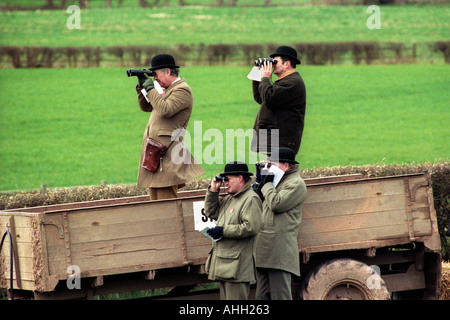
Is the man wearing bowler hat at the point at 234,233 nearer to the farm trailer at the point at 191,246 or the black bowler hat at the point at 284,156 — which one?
the black bowler hat at the point at 284,156

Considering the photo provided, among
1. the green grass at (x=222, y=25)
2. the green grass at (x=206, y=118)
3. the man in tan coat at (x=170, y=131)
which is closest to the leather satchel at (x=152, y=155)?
the man in tan coat at (x=170, y=131)

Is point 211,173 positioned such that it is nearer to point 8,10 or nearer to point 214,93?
point 214,93

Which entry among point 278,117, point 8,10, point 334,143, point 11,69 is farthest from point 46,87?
point 278,117

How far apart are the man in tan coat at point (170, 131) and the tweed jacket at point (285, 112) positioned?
0.76 metres

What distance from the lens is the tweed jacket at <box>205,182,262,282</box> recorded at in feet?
27.0

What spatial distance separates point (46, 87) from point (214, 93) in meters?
6.98

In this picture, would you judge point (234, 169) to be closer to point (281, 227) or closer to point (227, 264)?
point (281, 227)

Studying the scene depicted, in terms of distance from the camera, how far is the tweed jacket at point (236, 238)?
27.0ft

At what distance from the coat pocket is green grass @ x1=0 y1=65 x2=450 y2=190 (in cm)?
1578

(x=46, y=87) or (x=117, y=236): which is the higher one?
(x=46, y=87)

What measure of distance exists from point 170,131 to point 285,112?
4.00 ft

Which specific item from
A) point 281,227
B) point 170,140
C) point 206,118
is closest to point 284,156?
point 281,227

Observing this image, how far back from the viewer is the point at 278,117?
9.38 meters
